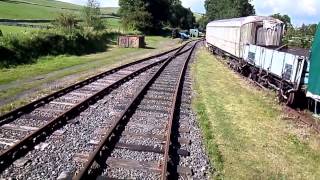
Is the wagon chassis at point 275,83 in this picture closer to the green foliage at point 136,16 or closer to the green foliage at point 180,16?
the green foliage at point 136,16

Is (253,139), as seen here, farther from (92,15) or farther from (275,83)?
(92,15)

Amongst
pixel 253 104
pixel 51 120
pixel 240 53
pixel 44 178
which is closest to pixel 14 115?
pixel 51 120

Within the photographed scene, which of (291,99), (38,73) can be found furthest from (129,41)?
(291,99)

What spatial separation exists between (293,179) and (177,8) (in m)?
119

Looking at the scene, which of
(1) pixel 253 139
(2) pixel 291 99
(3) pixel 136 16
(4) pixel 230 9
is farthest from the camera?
(4) pixel 230 9

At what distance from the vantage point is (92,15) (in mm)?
53156

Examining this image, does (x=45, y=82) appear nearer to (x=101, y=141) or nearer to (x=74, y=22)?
(x=101, y=141)

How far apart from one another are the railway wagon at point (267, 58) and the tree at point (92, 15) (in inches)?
941

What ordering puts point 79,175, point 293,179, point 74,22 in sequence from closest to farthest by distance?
1. point 79,175
2. point 293,179
3. point 74,22

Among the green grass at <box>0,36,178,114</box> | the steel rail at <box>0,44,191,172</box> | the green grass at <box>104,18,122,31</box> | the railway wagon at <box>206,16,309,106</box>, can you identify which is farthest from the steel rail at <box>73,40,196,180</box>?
the green grass at <box>104,18,122,31</box>

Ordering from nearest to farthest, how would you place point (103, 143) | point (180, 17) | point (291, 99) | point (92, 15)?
point (103, 143), point (291, 99), point (92, 15), point (180, 17)

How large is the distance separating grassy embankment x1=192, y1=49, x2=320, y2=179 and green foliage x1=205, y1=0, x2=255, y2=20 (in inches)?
3746

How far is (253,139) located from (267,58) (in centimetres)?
805

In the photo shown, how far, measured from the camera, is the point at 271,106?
1560 cm
